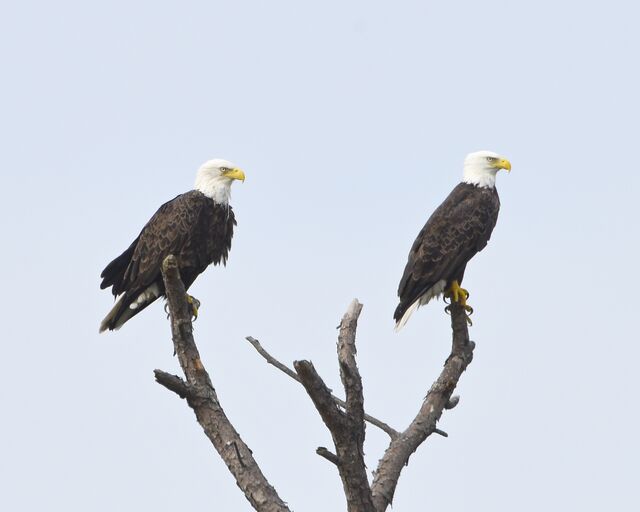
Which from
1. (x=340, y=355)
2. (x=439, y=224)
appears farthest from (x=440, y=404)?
(x=439, y=224)

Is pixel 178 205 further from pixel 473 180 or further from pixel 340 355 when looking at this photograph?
pixel 340 355

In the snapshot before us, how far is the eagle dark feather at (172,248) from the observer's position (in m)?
9.48

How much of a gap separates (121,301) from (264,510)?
3.59 meters

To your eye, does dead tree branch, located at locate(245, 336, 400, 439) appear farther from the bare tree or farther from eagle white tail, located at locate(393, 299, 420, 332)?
eagle white tail, located at locate(393, 299, 420, 332)

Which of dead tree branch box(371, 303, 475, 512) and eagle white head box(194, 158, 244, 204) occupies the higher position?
eagle white head box(194, 158, 244, 204)

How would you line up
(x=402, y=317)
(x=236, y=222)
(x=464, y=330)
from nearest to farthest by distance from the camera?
(x=464, y=330) < (x=402, y=317) < (x=236, y=222)

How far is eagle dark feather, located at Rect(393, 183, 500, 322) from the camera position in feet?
30.3

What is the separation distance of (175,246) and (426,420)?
3.09 metres

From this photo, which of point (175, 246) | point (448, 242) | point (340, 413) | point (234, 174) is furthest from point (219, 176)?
point (340, 413)

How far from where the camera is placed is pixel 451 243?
30.9ft

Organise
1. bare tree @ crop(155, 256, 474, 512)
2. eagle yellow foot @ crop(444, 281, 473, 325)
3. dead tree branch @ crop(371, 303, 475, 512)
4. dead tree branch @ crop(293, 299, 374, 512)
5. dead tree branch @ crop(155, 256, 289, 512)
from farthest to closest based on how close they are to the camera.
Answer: eagle yellow foot @ crop(444, 281, 473, 325) → dead tree branch @ crop(371, 303, 475, 512) → dead tree branch @ crop(155, 256, 289, 512) → bare tree @ crop(155, 256, 474, 512) → dead tree branch @ crop(293, 299, 374, 512)

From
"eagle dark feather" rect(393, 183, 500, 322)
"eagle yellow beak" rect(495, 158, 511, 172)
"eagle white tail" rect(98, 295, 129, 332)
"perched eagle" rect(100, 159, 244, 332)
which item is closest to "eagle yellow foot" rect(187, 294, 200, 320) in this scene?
"perched eagle" rect(100, 159, 244, 332)

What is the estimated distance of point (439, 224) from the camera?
376 inches

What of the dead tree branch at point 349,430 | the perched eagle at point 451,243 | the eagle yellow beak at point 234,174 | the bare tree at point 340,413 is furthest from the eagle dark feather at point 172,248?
the dead tree branch at point 349,430
